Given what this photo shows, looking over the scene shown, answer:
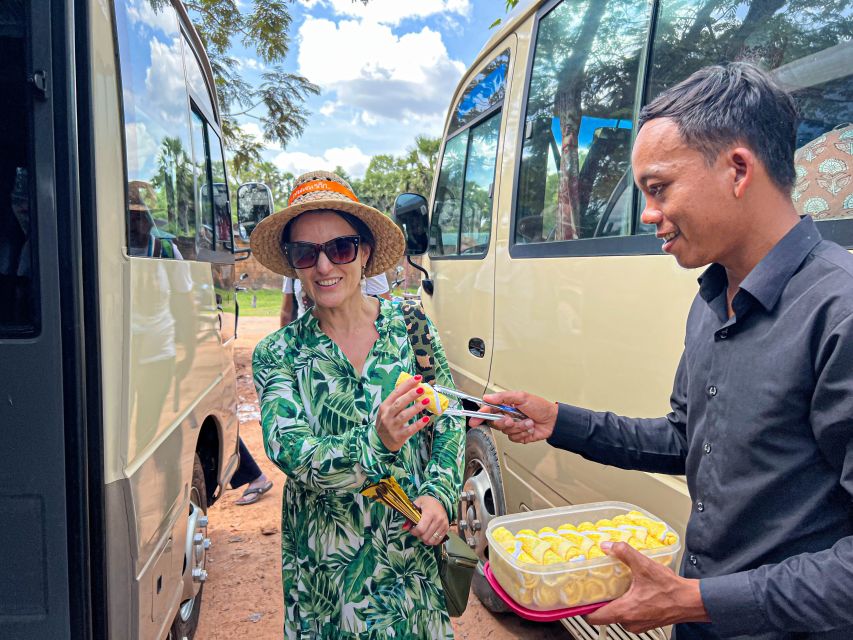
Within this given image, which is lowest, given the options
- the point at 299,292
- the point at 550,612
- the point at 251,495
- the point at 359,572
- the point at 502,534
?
the point at 251,495

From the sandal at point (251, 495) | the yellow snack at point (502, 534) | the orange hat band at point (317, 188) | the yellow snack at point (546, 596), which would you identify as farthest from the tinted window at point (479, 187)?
the sandal at point (251, 495)

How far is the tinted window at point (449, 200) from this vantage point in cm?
384

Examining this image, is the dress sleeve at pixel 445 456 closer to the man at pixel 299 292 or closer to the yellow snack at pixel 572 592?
the yellow snack at pixel 572 592

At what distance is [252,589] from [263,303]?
→ 19.7m

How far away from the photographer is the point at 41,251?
134 cm

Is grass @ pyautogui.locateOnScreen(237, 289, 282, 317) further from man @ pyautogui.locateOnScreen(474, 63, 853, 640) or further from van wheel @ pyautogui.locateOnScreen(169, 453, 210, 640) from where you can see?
man @ pyautogui.locateOnScreen(474, 63, 853, 640)

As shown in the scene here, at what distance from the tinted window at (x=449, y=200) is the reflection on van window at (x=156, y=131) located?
168cm

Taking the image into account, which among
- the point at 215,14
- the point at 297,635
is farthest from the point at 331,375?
the point at 215,14

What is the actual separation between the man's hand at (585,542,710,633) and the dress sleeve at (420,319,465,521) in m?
0.65

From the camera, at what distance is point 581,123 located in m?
2.30

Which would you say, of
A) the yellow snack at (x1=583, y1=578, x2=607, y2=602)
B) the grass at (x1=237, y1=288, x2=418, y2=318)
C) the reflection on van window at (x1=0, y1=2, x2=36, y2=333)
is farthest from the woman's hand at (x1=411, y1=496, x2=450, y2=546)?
the grass at (x1=237, y1=288, x2=418, y2=318)

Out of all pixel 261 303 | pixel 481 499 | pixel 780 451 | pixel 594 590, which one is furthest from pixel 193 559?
pixel 261 303

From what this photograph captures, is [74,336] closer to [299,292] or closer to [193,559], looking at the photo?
[193,559]

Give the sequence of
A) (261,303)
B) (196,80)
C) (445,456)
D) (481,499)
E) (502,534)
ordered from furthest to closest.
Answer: (261,303)
(196,80)
(481,499)
(445,456)
(502,534)
